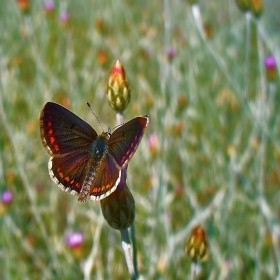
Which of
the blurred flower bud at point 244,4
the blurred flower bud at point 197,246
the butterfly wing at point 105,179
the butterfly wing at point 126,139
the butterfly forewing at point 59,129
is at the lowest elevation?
the blurred flower bud at point 197,246

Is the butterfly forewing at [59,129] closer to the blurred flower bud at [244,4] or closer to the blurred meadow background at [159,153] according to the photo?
the blurred meadow background at [159,153]

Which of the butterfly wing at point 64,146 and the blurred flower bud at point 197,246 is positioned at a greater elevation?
the butterfly wing at point 64,146

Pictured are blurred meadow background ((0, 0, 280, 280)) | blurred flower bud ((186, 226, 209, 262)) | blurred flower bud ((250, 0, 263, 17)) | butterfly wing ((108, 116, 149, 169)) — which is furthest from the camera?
blurred meadow background ((0, 0, 280, 280))

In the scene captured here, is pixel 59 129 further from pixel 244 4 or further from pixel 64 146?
pixel 244 4

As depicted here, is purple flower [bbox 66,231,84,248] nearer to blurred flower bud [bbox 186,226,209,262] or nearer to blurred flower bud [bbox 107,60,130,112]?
blurred flower bud [bbox 186,226,209,262]

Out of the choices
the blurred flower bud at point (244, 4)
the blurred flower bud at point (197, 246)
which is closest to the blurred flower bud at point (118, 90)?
the blurred flower bud at point (197, 246)

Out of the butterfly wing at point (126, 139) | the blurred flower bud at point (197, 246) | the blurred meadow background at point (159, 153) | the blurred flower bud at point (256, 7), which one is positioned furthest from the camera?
the blurred meadow background at point (159, 153)

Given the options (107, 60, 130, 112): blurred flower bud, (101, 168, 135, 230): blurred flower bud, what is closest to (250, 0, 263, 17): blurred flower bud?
(107, 60, 130, 112): blurred flower bud
